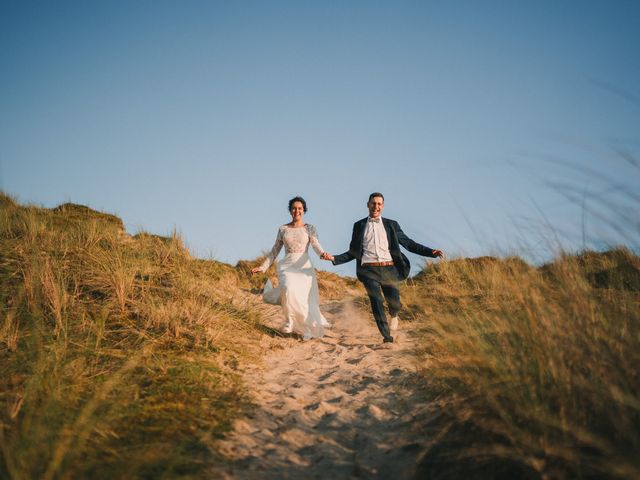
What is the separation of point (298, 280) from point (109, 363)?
3.28 metres

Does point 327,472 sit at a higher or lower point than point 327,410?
lower

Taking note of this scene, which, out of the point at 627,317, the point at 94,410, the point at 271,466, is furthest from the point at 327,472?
the point at 627,317

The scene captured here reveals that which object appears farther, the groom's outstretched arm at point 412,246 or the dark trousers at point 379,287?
the groom's outstretched arm at point 412,246

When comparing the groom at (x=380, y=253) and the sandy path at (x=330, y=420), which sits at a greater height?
the groom at (x=380, y=253)

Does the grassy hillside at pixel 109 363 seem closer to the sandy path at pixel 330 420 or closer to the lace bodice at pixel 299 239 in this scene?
the sandy path at pixel 330 420

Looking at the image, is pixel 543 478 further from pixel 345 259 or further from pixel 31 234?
pixel 31 234

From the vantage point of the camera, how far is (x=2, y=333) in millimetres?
3980

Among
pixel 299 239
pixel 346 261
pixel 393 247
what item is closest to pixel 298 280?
pixel 299 239

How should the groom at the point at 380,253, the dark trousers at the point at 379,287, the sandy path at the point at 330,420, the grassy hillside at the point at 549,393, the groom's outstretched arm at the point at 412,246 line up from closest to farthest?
the grassy hillside at the point at 549,393
the sandy path at the point at 330,420
the dark trousers at the point at 379,287
the groom at the point at 380,253
the groom's outstretched arm at the point at 412,246

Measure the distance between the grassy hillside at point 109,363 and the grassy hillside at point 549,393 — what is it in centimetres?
164

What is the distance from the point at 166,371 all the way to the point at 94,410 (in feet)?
2.96

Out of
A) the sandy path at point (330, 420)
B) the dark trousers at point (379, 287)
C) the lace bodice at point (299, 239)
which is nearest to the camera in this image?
the sandy path at point (330, 420)

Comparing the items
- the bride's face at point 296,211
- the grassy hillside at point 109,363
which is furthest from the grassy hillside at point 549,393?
the bride's face at point 296,211

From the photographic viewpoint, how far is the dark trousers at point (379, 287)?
6.05m
